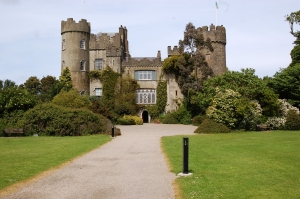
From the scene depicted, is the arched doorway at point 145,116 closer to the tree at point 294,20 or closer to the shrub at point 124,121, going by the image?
the shrub at point 124,121

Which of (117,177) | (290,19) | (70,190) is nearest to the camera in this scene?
(70,190)

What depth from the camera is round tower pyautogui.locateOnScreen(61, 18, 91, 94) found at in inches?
1832

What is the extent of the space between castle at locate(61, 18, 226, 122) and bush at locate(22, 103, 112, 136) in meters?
18.9

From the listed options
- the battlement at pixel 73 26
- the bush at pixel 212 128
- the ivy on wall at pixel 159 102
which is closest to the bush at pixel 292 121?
the bush at pixel 212 128

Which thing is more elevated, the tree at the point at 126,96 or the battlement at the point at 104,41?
the battlement at the point at 104,41

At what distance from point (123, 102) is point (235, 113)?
698 inches

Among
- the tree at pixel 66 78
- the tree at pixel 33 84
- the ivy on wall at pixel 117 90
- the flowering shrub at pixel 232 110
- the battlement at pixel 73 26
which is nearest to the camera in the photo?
the flowering shrub at pixel 232 110

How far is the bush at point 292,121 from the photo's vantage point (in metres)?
31.7

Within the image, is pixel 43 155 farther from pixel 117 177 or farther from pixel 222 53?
pixel 222 53

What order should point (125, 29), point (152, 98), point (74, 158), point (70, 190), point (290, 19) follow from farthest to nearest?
1. point (125, 29)
2. point (152, 98)
3. point (290, 19)
4. point (74, 158)
5. point (70, 190)

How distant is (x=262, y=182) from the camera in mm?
9023

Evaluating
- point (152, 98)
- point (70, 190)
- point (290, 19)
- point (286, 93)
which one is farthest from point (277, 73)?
point (70, 190)

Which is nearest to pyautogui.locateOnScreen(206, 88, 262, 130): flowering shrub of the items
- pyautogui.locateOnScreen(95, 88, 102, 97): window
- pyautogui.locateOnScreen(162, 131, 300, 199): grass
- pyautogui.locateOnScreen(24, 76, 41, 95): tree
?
pyautogui.locateOnScreen(162, 131, 300, 199): grass

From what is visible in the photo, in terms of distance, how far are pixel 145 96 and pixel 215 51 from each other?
36.9 feet
